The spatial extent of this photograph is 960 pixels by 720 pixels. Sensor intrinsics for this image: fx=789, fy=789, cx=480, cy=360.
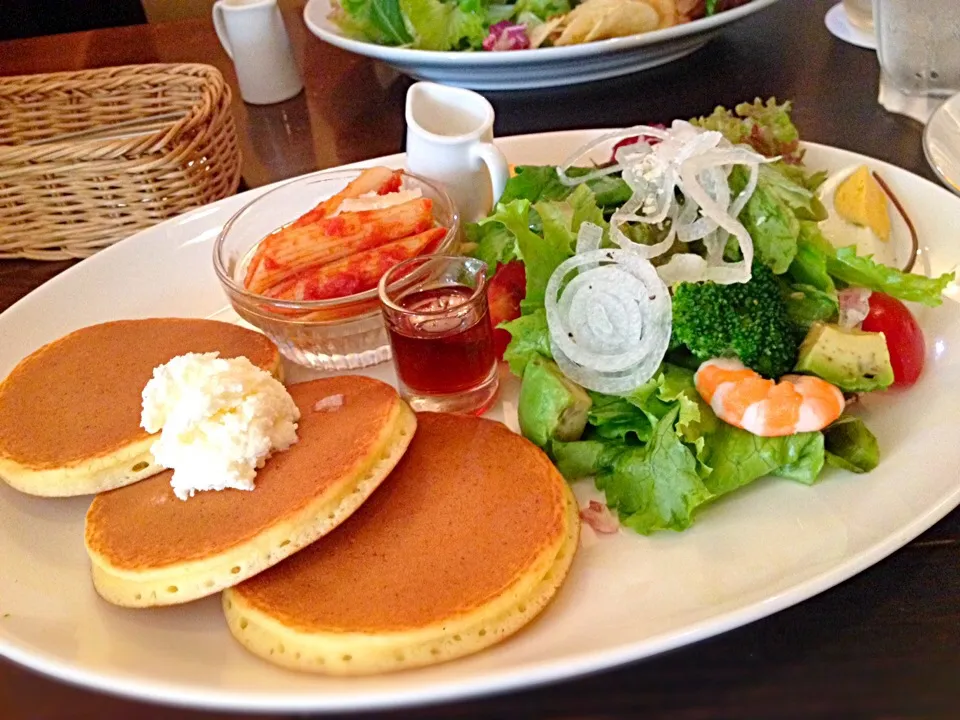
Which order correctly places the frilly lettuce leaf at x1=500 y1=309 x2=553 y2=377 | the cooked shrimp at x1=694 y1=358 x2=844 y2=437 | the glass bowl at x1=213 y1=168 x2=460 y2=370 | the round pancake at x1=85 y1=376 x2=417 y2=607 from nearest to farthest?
the round pancake at x1=85 y1=376 x2=417 y2=607
the cooked shrimp at x1=694 y1=358 x2=844 y2=437
the frilly lettuce leaf at x1=500 y1=309 x2=553 y2=377
the glass bowl at x1=213 y1=168 x2=460 y2=370

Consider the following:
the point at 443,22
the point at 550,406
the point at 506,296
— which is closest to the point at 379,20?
the point at 443,22

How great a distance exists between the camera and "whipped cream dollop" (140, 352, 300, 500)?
1421 mm

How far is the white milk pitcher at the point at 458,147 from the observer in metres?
1.96

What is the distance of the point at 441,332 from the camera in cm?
164

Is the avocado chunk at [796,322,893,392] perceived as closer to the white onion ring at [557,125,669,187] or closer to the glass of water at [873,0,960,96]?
the white onion ring at [557,125,669,187]

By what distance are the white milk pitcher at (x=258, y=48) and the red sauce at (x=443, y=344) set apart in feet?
5.75

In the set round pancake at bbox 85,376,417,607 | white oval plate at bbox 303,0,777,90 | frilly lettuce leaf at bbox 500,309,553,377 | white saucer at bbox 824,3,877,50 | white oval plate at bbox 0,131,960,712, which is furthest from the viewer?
white saucer at bbox 824,3,877,50

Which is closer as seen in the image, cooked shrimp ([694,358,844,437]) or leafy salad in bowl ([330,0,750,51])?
cooked shrimp ([694,358,844,437])

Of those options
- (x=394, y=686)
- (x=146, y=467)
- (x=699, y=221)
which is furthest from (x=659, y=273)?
(x=146, y=467)

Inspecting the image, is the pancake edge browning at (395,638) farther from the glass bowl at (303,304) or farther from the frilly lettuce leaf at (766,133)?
the frilly lettuce leaf at (766,133)

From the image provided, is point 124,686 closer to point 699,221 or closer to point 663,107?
point 699,221

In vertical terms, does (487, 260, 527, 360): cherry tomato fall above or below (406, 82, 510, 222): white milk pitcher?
below

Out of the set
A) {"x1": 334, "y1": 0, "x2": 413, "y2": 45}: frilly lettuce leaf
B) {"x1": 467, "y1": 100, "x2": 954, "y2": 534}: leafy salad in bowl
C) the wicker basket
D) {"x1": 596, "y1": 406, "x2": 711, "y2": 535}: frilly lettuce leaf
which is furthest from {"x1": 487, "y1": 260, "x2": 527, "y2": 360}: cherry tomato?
{"x1": 334, "y1": 0, "x2": 413, "y2": 45}: frilly lettuce leaf

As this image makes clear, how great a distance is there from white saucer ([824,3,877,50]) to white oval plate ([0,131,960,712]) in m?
1.97
